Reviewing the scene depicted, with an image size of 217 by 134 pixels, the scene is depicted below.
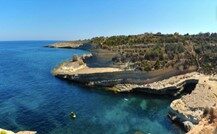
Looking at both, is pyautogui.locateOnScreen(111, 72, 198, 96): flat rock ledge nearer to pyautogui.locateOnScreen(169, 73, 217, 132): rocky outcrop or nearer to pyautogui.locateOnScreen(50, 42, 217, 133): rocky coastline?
pyautogui.locateOnScreen(50, 42, 217, 133): rocky coastline

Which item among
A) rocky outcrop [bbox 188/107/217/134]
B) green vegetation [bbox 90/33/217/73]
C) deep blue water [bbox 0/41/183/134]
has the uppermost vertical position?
rocky outcrop [bbox 188/107/217/134]

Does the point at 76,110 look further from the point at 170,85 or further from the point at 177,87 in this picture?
the point at 177,87

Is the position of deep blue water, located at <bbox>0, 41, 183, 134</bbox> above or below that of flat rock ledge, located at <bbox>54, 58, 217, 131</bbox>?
below

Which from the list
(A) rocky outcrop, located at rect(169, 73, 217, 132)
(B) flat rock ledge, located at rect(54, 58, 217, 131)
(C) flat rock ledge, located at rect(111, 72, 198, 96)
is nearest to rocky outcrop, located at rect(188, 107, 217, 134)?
(B) flat rock ledge, located at rect(54, 58, 217, 131)

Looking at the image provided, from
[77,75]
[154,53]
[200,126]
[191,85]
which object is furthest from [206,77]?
[200,126]

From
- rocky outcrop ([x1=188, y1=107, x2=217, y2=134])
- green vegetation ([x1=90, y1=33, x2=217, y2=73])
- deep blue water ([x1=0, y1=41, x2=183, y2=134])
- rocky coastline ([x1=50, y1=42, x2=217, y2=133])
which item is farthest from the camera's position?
green vegetation ([x1=90, y1=33, x2=217, y2=73])

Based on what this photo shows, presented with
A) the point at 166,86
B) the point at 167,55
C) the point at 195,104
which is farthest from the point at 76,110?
the point at 167,55

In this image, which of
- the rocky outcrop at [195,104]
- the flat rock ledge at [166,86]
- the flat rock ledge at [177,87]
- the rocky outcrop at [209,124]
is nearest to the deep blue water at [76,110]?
the rocky outcrop at [195,104]
